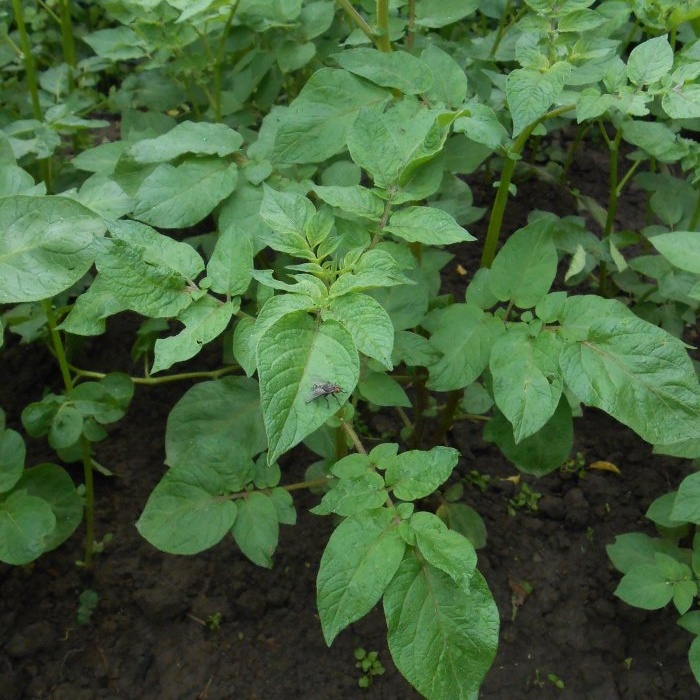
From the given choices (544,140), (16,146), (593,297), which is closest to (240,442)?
(593,297)

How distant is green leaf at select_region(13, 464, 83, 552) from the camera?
163 centimetres

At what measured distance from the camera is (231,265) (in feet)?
4.31

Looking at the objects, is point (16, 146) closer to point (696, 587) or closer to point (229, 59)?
point (229, 59)

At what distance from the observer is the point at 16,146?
5.84 ft

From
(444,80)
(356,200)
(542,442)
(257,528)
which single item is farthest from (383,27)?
(257,528)

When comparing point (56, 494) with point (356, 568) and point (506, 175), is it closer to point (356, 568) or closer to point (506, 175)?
point (356, 568)

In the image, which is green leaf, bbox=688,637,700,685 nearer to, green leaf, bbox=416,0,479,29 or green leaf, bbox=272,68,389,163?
green leaf, bbox=272,68,389,163

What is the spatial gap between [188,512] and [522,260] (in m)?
0.78

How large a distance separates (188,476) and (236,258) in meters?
0.43

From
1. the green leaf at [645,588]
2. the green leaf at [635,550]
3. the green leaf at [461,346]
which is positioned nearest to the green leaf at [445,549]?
the green leaf at [461,346]

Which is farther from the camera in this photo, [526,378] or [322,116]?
[322,116]

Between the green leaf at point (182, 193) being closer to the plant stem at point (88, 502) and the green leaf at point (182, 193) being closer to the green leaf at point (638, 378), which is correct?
the plant stem at point (88, 502)

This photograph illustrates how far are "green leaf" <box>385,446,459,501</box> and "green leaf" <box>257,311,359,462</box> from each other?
22cm

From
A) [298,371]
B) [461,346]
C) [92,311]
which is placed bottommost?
[461,346]
